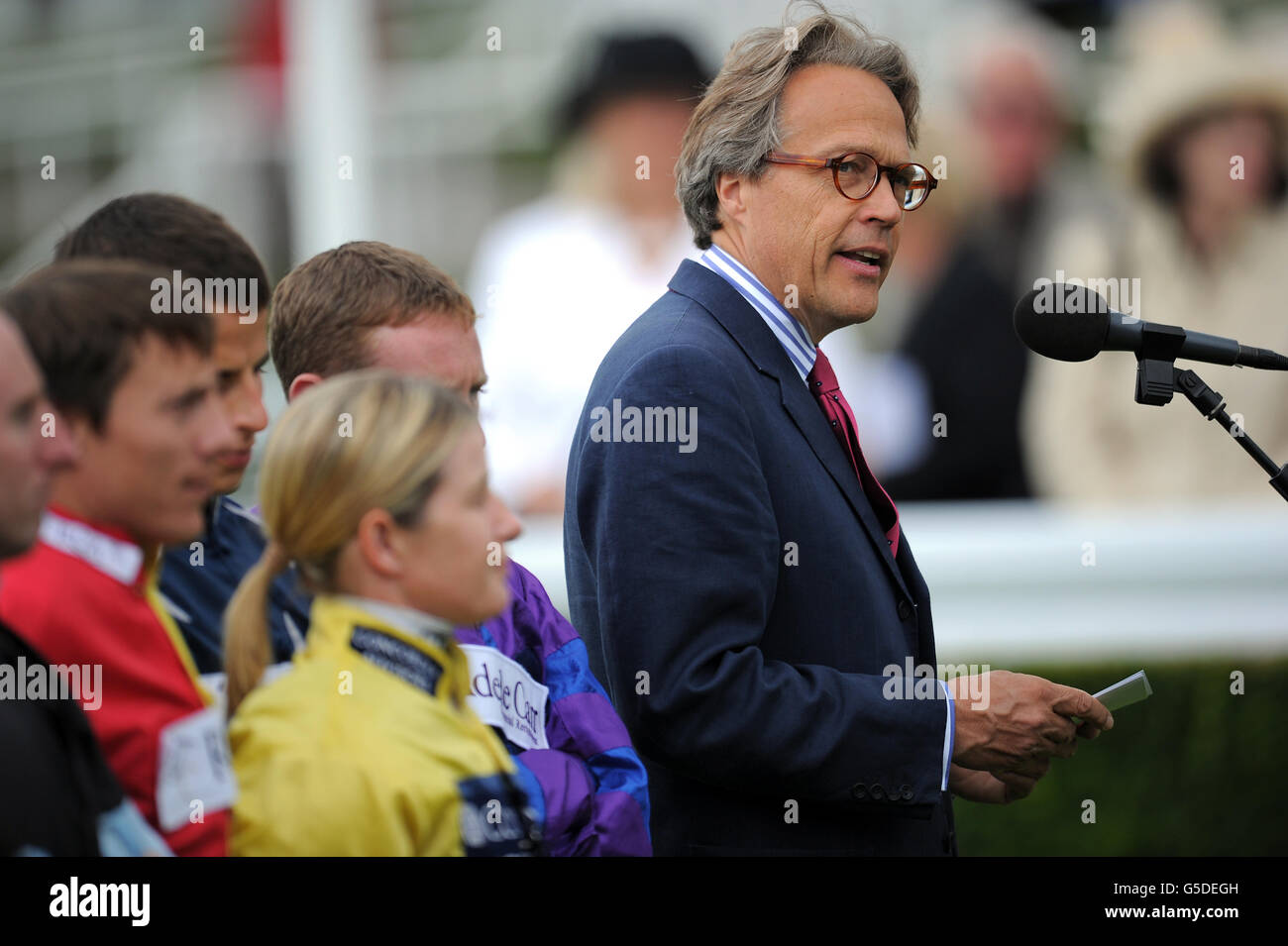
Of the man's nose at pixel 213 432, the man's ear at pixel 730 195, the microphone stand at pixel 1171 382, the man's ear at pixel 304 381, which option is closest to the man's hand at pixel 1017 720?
the microphone stand at pixel 1171 382

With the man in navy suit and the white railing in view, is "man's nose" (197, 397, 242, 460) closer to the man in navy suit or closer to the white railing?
the man in navy suit

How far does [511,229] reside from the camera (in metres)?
5.81

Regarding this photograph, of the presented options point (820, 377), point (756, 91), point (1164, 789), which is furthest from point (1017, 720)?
point (1164, 789)

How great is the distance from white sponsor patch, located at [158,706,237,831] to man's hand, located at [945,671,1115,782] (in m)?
1.13

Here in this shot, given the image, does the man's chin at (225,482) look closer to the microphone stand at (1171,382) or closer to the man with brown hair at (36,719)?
the man with brown hair at (36,719)

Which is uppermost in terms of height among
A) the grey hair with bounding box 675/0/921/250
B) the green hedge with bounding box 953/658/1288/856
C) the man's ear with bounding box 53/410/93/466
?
the grey hair with bounding box 675/0/921/250

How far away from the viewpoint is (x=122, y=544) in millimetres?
1825

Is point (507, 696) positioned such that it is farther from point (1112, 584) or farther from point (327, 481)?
point (1112, 584)

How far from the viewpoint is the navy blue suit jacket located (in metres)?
2.35

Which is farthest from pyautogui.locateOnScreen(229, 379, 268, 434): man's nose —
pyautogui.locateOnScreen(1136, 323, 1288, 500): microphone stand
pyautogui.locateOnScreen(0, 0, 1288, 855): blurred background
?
pyautogui.locateOnScreen(0, 0, 1288, 855): blurred background

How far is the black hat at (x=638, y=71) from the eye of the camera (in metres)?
5.43

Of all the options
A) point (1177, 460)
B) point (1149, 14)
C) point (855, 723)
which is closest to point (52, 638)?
point (855, 723)

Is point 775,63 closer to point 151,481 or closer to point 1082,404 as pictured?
point 151,481
